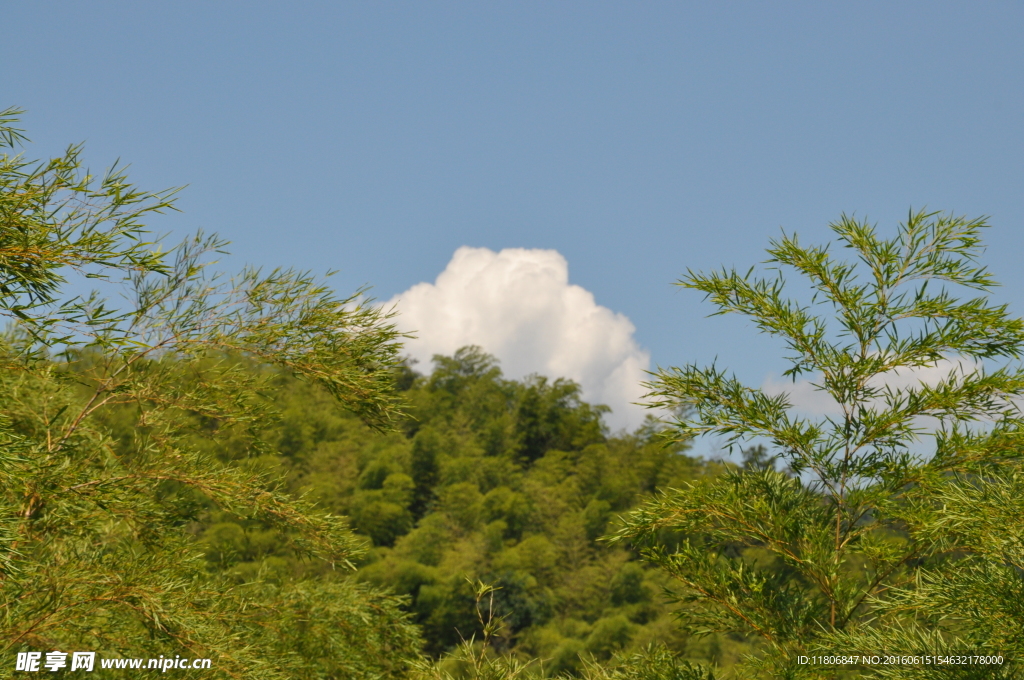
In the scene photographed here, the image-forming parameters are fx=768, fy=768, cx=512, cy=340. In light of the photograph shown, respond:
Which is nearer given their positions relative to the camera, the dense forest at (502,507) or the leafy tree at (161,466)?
the leafy tree at (161,466)

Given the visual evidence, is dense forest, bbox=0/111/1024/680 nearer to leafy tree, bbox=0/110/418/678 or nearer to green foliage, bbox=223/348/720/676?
leafy tree, bbox=0/110/418/678

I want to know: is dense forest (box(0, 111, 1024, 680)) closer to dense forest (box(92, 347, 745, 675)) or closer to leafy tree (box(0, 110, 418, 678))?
leafy tree (box(0, 110, 418, 678))

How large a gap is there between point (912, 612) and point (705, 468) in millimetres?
51965

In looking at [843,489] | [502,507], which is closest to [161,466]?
[843,489]

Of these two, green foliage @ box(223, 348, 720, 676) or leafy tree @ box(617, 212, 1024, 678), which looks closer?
leafy tree @ box(617, 212, 1024, 678)

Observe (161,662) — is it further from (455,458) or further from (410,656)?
(455,458)

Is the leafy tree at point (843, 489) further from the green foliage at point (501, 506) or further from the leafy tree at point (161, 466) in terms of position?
the green foliage at point (501, 506)

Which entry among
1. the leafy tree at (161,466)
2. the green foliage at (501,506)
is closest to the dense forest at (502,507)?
the green foliage at (501,506)

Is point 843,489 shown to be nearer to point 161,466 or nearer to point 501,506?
point 161,466

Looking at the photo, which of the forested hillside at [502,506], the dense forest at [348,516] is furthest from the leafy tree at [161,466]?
the forested hillside at [502,506]

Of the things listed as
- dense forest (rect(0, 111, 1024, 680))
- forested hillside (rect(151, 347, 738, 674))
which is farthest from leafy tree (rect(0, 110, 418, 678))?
forested hillside (rect(151, 347, 738, 674))

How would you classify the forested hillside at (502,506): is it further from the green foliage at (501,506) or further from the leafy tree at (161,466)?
the leafy tree at (161,466)

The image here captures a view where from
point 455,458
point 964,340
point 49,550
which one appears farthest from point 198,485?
point 455,458

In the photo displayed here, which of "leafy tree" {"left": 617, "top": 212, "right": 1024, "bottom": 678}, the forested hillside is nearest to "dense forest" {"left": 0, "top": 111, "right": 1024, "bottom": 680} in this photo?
"leafy tree" {"left": 617, "top": 212, "right": 1024, "bottom": 678}
